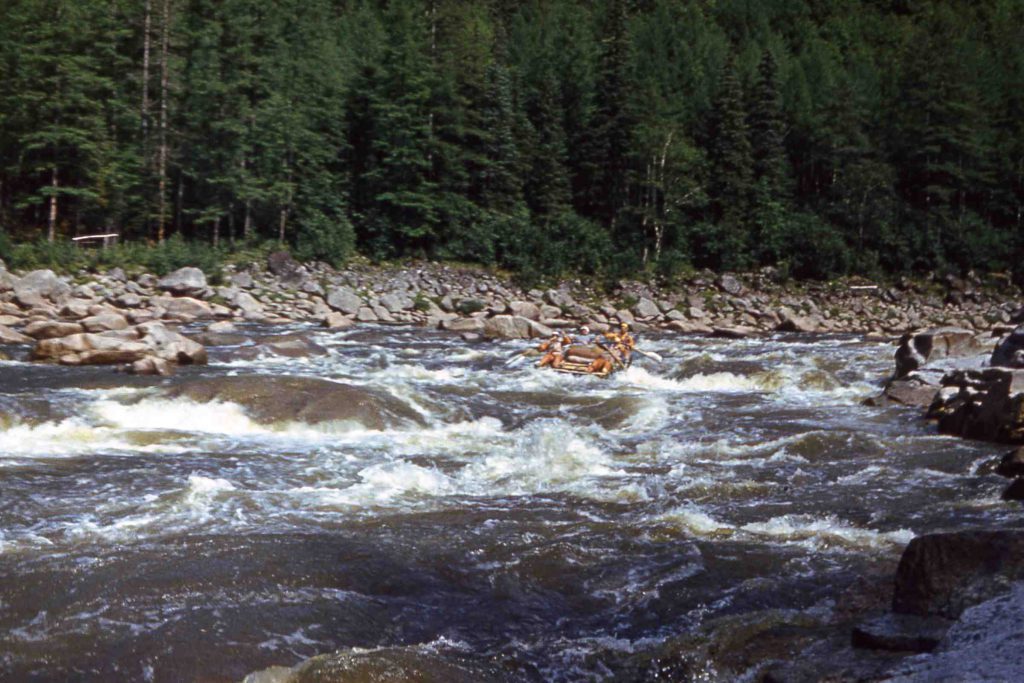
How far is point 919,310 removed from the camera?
3547cm

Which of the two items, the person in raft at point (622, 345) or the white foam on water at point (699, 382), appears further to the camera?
the person in raft at point (622, 345)

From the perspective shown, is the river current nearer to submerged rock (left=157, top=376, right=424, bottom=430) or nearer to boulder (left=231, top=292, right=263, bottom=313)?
submerged rock (left=157, top=376, right=424, bottom=430)

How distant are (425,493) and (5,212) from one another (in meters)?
26.2

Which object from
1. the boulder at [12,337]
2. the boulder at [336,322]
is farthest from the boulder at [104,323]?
the boulder at [336,322]

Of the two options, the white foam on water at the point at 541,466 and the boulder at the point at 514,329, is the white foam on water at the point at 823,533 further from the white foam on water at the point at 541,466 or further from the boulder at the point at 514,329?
the boulder at the point at 514,329

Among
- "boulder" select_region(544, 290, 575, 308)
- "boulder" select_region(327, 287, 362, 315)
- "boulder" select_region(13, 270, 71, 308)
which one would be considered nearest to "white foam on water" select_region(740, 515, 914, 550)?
"boulder" select_region(13, 270, 71, 308)

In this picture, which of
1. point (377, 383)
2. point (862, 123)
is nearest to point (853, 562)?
point (377, 383)

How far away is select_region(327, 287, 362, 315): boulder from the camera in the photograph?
28047mm

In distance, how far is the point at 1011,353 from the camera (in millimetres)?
15594

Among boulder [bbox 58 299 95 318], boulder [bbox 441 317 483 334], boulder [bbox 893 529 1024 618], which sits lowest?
boulder [bbox 441 317 483 334]

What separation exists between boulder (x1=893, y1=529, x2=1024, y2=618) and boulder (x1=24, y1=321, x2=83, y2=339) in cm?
1703

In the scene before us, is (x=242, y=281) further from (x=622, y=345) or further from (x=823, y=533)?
(x=823, y=533)

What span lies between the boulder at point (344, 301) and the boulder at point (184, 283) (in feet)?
11.2

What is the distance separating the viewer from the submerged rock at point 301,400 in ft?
42.1
